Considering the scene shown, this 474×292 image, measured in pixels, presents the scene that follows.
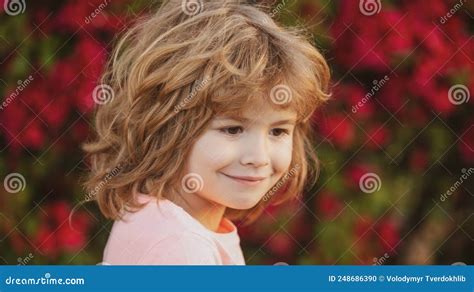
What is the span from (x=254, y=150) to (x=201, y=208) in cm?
25

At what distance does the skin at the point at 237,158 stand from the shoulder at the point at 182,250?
19 cm

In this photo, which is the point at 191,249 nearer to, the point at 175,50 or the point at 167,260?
the point at 167,260

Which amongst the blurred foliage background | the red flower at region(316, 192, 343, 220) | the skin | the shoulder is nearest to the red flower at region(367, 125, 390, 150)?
the blurred foliage background

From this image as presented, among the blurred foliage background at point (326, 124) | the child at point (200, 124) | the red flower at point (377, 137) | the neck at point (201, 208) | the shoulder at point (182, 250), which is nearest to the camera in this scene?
the shoulder at point (182, 250)

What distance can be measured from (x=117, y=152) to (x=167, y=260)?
0.47 m

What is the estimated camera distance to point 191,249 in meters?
2.44

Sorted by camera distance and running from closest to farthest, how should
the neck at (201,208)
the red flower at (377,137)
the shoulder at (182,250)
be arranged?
the shoulder at (182,250)
the neck at (201,208)
the red flower at (377,137)

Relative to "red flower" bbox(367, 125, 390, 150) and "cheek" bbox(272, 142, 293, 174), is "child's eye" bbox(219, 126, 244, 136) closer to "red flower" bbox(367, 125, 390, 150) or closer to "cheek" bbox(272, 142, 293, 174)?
"cheek" bbox(272, 142, 293, 174)

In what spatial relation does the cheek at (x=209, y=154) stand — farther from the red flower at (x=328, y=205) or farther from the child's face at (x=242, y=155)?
A: the red flower at (x=328, y=205)

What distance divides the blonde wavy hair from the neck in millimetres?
40

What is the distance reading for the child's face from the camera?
2586 mm

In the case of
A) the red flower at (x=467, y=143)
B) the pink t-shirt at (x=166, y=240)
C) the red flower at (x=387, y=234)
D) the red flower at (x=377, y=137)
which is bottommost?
the pink t-shirt at (x=166, y=240)

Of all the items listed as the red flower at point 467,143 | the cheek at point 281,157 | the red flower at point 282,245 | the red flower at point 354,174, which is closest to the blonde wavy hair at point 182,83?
the cheek at point 281,157

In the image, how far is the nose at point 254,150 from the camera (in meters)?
2.58
